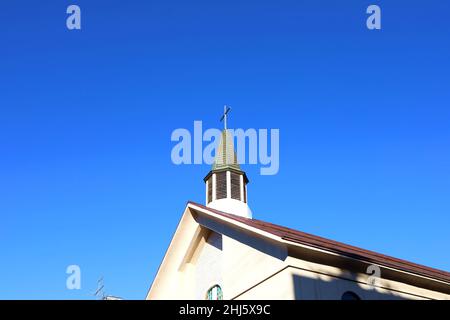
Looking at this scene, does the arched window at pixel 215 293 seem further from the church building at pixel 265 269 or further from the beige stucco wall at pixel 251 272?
the beige stucco wall at pixel 251 272

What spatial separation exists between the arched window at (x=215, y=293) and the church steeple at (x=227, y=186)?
5.87 m

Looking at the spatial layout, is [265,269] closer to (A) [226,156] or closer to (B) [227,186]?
(B) [227,186]

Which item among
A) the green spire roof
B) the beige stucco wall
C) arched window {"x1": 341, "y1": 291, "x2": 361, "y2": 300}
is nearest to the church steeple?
the green spire roof

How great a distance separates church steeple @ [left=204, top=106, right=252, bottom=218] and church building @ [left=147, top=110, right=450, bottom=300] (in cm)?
433

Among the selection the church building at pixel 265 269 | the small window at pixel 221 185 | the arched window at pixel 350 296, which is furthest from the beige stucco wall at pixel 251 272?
the small window at pixel 221 185

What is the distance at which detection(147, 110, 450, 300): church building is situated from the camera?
636 inches

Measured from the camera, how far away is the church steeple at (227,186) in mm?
25891

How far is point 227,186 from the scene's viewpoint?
26.6 meters

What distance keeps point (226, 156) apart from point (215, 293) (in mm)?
9702

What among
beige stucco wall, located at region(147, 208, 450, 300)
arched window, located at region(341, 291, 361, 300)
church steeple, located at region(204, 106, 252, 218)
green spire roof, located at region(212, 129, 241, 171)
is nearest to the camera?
beige stucco wall, located at region(147, 208, 450, 300)

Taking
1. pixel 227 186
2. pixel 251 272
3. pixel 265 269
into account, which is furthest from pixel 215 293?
pixel 227 186

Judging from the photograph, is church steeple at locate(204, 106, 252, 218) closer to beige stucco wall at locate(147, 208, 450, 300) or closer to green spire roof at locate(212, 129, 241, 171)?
green spire roof at locate(212, 129, 241, 171)

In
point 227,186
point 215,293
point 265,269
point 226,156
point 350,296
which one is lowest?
point 350,296
